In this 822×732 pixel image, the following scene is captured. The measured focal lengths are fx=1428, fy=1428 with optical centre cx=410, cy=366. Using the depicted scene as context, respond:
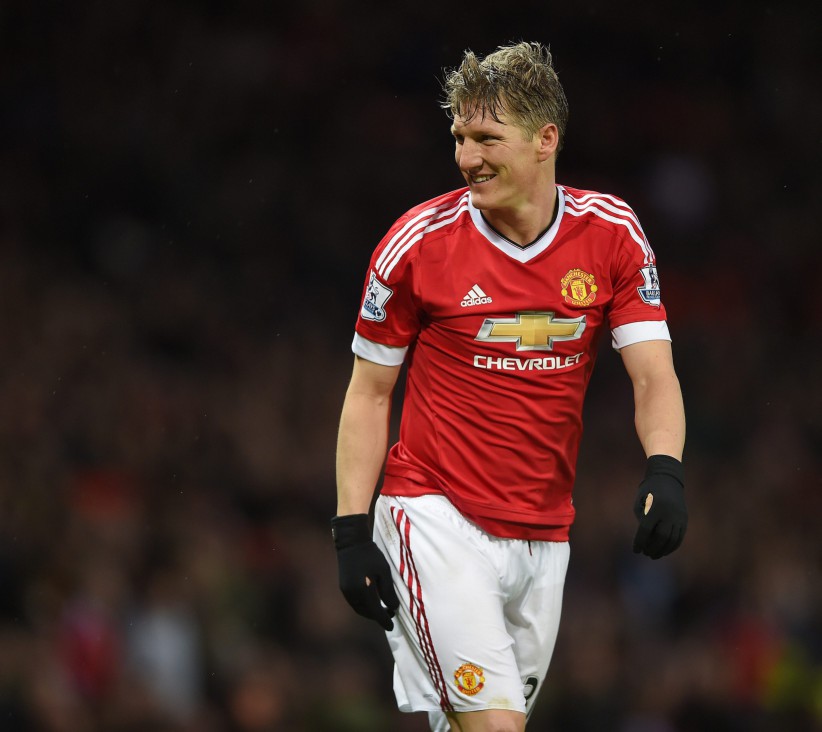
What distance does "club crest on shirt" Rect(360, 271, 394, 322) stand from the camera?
407cm

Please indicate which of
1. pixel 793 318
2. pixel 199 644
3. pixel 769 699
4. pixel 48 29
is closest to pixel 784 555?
pixel 769 699

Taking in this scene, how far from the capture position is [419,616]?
404cm

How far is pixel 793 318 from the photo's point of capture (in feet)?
37.1

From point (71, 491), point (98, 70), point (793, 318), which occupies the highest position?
point (98, 70)

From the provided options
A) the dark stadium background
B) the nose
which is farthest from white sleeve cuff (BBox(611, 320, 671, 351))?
the dark stadium background

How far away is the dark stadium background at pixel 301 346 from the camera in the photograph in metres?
7.93

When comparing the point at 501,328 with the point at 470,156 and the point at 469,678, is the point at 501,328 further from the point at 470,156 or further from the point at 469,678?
the point at 469,678

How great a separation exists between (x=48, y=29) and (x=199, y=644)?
5701mm

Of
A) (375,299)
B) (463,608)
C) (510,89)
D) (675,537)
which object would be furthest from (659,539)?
(510,89)

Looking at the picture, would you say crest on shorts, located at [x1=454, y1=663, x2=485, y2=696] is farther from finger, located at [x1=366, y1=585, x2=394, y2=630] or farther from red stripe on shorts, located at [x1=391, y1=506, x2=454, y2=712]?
finger, located at [x1=366, y1=585, x2=394, y2=630]

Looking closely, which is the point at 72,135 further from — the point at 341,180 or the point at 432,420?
the point at 432,420

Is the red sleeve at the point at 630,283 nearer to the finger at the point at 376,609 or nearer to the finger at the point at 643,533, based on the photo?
the finger at the point at 643,533

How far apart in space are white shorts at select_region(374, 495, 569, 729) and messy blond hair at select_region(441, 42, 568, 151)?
111 cm

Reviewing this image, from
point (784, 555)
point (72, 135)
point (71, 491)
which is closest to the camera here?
point (71, 491)
